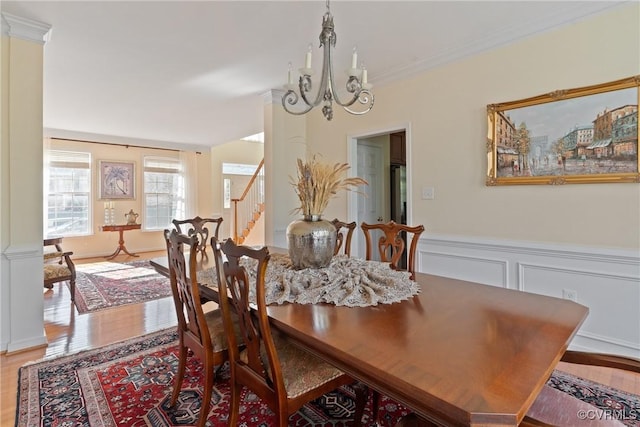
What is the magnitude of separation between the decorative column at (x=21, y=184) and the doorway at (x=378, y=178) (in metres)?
2.97

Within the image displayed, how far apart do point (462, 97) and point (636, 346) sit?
7.43 ft

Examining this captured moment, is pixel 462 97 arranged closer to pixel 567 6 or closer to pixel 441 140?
pixel 441 140

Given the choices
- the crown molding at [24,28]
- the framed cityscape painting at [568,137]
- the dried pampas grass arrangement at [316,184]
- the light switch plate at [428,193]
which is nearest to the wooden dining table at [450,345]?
the dried pampas grass arrangement at [316,184]

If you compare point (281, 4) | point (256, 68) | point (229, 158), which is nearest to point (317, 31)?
point (281, 4)

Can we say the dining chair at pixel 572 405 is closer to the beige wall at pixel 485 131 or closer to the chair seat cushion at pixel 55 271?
the beige wall at pixel 485 131

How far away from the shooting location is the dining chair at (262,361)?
46.6 inches

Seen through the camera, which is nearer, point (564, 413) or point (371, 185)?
point (564, 413)

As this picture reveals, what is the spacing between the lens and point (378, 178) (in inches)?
183

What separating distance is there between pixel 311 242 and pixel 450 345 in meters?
0.87

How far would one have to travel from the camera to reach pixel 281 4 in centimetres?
234

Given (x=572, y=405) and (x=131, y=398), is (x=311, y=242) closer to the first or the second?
(x=572, y=405)

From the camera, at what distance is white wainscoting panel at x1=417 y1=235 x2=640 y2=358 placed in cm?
222

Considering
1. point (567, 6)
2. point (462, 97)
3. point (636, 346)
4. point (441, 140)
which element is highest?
point (567, 6)

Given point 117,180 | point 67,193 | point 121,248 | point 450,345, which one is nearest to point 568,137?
point 450,345
